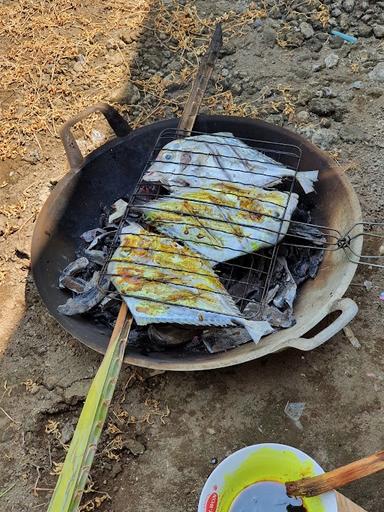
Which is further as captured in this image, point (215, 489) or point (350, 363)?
point (350, 363)

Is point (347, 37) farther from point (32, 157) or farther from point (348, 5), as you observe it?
point (32, 157)

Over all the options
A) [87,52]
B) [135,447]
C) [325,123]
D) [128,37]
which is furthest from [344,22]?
[135,447]

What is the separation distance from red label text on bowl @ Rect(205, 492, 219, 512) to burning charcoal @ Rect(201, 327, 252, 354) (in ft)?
2.06

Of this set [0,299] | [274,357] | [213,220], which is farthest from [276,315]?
[0,299]

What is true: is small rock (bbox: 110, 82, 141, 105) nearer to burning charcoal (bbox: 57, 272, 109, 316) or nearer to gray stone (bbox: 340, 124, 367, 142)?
gray stone (bbox: 340, 124, 367, 142)

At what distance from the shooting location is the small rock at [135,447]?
252 centimetres

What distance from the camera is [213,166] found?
2.89 meters

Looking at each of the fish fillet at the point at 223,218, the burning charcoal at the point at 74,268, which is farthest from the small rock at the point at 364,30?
the burning charcoal at the point at 74,268

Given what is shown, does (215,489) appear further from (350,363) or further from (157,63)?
(157,63)

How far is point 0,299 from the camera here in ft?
10.3

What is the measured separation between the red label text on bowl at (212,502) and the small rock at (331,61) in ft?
9.83

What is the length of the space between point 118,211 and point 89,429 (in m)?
1.26

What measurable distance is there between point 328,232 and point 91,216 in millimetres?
1297

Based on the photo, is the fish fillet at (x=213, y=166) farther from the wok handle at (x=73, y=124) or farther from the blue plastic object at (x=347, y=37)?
the blue plastic object at (x=347, y=37)
